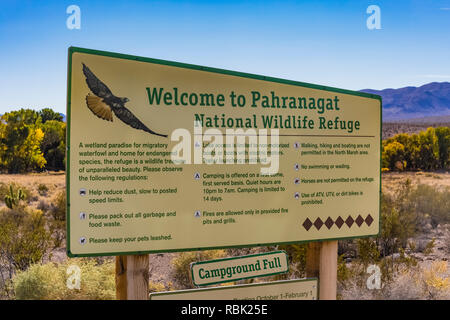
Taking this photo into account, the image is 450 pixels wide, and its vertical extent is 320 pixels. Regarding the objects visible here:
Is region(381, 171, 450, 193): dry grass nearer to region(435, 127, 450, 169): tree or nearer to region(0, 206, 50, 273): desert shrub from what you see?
region(435, 127, 450, 169): tree

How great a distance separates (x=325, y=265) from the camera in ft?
13.6

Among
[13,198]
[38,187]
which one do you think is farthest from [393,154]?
[13,198]

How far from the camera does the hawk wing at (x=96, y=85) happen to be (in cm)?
334

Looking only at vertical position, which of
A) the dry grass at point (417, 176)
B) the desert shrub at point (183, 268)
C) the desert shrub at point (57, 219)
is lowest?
the desert shrub at point (183, 268)

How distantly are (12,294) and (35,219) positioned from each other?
357 centimetres

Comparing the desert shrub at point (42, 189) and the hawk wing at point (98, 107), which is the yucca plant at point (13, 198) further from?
the hawk wing at point (98, 107)

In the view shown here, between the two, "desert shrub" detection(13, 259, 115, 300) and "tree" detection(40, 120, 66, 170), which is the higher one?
"tree" detection(40, 120, 66, 170)

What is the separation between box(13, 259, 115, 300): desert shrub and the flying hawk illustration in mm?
3744

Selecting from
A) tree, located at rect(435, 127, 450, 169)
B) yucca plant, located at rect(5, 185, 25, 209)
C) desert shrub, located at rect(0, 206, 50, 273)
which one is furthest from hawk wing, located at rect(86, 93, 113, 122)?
tree, located at rect(435, 127, 450, 169)

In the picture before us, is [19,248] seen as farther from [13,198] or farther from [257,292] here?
[13,198]

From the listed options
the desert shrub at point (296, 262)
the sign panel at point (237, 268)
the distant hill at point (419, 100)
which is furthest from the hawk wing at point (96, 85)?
the distant hill at point (419, 100)

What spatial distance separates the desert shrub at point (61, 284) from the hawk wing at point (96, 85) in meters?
3.83

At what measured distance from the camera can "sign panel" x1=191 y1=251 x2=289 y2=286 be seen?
3752mm

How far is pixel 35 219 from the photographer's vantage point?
1012 centimetres
